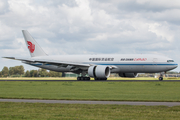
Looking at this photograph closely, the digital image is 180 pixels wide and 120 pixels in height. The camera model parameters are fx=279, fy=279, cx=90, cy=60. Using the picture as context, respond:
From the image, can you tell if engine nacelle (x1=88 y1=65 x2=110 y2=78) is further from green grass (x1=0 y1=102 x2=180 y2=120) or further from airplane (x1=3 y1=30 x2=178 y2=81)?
green grass (x1=0 y1=102 x2=180 y2=120)

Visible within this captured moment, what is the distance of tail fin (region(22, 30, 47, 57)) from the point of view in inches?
2396

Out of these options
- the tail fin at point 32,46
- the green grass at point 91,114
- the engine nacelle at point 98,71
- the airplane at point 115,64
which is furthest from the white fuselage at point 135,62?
the green grass at point 91,114

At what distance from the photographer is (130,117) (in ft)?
39.0

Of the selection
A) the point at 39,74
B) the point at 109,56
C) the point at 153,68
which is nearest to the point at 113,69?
the point at 109,56

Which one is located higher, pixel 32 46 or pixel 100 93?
pixel 32 46

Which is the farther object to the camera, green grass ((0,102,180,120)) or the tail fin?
the tail fin

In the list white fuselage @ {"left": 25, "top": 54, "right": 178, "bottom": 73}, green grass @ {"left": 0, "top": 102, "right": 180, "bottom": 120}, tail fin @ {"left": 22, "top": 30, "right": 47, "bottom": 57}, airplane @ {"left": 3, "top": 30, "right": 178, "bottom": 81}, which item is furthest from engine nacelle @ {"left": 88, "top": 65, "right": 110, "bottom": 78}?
green grass @ {"left": 0, "top": 102, "right": 180, "bottom": 120}

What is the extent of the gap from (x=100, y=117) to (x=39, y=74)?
147185 mm

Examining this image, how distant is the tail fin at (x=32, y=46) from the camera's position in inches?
2396

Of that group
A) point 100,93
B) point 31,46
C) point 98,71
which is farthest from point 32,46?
point 100,93

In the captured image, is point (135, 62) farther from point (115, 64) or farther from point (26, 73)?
point (26, 73)

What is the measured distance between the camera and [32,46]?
61125 millimetres

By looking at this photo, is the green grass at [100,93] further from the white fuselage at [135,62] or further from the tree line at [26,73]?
the tree line at [26,73]

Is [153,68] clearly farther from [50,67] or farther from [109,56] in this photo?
[50,67]
